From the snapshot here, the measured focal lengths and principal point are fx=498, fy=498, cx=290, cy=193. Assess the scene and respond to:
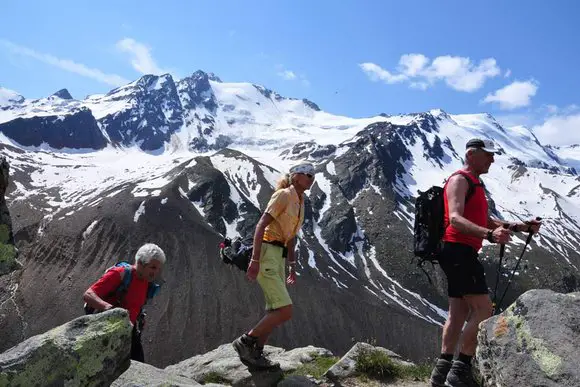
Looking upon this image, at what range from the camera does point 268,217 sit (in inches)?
328

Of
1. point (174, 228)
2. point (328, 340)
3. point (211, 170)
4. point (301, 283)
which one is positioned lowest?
point (328, 340)

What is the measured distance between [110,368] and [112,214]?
156353mm

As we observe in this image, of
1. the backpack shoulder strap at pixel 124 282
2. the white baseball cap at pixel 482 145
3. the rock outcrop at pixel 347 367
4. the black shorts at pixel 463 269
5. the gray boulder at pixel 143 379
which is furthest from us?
the rock outcrop at pixel 347 367

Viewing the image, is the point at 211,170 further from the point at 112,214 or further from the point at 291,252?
the point at 291,252

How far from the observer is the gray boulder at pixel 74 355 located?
15.4ft

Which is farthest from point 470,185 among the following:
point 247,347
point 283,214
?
point 247,347

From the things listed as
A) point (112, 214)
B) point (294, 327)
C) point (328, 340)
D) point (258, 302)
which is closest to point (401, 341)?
point (328, 340)

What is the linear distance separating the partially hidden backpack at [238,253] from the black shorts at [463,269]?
338 centimetres

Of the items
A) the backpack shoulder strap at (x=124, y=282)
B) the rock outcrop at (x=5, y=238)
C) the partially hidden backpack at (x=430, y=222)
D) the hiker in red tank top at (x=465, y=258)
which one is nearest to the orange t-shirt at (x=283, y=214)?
the partially hidden backpack at (x=430, y=222)

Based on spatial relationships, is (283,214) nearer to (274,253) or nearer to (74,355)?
(274,253)

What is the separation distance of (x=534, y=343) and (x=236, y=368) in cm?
609

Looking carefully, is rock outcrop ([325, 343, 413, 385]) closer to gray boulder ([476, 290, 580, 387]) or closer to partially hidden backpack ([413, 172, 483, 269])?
partially hidden backpack ([413, 172, 483, 269])

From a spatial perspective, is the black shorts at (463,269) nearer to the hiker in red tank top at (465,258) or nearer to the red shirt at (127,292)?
the hiker in red tank top at (465,258)

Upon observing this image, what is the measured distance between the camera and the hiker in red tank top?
6.79 metres
